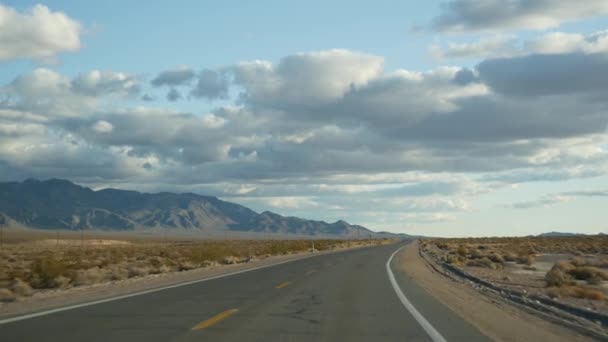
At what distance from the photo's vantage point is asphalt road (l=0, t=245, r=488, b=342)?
461 inches

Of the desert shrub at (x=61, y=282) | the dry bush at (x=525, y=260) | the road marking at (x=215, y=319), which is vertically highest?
the dry bush at (x=525, y=260)

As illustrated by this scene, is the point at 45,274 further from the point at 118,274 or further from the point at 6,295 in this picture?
the point at 6,295

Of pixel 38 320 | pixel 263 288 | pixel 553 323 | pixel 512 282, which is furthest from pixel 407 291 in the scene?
pixel 38 320

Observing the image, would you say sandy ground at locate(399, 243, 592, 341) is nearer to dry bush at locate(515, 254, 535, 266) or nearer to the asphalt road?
the asphalt road

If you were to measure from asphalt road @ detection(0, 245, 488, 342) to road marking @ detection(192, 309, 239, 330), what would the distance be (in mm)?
18

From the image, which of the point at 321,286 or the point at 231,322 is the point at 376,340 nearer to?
the point at 231,322

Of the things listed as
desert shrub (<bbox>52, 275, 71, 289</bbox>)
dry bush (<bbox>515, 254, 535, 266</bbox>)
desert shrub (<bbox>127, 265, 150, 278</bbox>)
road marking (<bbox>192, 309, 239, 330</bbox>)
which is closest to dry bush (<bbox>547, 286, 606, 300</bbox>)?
road marking (<bbox>192, 309, 239, 330</bbox>)

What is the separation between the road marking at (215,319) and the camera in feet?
41.7

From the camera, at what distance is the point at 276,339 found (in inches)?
447

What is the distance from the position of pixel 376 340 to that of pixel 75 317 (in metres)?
6.35

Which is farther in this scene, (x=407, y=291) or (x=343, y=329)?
(x=407, y=291)

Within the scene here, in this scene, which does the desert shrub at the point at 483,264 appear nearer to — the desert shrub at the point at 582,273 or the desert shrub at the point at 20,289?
the desert shrub at the point at 582,273

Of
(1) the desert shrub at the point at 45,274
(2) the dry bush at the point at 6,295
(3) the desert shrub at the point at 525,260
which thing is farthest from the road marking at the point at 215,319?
(3) the desert shrub at the point at 525,260

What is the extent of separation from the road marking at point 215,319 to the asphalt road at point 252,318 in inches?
0.7
